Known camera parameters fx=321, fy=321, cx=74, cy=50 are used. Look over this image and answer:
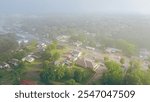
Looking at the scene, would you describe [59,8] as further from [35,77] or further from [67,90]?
[67,90]

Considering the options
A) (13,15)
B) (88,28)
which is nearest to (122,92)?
(88,28)

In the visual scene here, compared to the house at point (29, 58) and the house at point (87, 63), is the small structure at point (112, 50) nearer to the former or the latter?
the house at point (87, 63)

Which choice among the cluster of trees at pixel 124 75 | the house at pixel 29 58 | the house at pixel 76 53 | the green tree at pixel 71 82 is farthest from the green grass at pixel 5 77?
the cluster of trees at pixel 124 75

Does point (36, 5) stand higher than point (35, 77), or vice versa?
point (36, 5)

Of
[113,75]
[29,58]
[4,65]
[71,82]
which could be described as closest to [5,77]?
[4,65]

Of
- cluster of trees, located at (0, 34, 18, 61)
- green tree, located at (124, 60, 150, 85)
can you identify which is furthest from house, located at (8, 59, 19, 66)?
green tree, located at (124, 60, 150, 85)
